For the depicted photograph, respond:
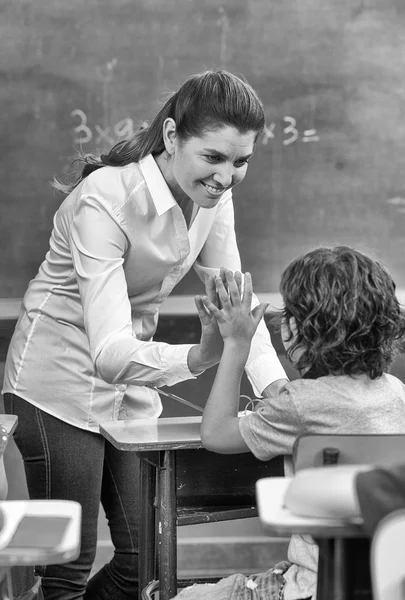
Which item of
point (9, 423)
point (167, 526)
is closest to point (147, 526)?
point (167, 526)

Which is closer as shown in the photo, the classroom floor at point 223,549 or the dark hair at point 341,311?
the dark hair at point 341,311

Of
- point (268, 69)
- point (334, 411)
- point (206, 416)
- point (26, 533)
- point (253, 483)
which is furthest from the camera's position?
point (268, 69)

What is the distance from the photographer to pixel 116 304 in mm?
2078

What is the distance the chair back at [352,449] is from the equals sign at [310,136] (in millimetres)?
2118

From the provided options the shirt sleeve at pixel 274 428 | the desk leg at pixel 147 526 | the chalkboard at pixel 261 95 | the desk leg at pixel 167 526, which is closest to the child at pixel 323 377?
the shirt sleeve at pixel 274 428

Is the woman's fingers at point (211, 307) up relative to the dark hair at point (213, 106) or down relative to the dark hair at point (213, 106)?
down

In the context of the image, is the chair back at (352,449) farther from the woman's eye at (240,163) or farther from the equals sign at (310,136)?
the equals sign at (310,136)

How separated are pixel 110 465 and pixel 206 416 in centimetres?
74

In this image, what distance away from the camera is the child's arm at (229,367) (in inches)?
65.5

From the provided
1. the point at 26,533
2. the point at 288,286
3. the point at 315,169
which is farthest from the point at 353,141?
the point at 26,533

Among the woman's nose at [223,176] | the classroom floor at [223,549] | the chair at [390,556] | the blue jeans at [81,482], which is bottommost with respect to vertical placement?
the classroom floor at [223,549]

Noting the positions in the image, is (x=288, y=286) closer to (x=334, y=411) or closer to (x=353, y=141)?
(x=334, y=411)

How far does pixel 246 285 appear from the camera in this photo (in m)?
1.78

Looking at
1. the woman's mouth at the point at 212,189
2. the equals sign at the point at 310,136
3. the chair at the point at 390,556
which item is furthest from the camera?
the equals sign at the point at 310,136
